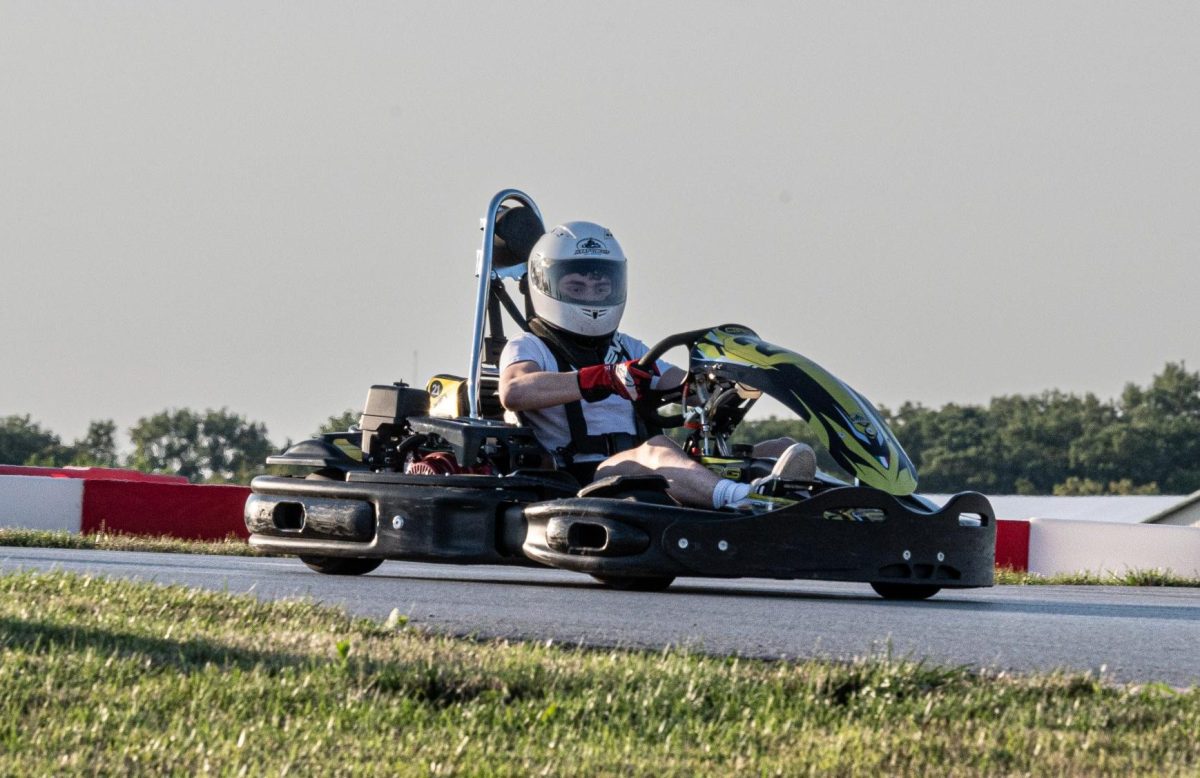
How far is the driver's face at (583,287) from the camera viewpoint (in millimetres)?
8812

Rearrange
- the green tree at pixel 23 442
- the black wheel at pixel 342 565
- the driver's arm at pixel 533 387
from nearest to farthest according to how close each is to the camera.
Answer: the driver's arm at pixel 533 387, the black wheel at pixel 342 565, the green tree at pixel 23 442

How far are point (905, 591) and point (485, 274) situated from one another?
2920 millimetres

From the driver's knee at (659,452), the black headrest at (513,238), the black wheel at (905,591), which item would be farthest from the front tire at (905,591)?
the black headrest at (513,238)

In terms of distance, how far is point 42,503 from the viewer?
1605cm

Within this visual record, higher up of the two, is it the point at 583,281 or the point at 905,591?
the point at 583,281

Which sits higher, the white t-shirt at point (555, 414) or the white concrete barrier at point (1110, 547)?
the white t-shirt at point (555, 414)

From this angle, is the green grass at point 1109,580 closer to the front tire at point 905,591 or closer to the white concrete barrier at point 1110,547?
the white concrete barrier at point 1110,547

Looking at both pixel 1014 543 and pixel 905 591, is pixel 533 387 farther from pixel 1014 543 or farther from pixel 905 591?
pixel 1014 543

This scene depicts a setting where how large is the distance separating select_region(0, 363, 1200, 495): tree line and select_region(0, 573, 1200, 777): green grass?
59.2m

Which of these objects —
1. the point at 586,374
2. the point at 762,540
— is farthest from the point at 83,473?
the point at 762,540

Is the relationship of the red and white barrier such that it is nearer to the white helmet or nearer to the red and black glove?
Answer: the white helmet

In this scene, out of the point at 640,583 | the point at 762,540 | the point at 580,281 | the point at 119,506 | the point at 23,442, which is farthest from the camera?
the point at 23,442

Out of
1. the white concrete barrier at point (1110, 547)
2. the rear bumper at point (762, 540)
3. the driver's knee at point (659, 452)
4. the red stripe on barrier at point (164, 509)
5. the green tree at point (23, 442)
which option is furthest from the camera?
the green tree at point (23, 442)

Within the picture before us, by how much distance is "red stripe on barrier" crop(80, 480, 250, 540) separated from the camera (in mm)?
15906
